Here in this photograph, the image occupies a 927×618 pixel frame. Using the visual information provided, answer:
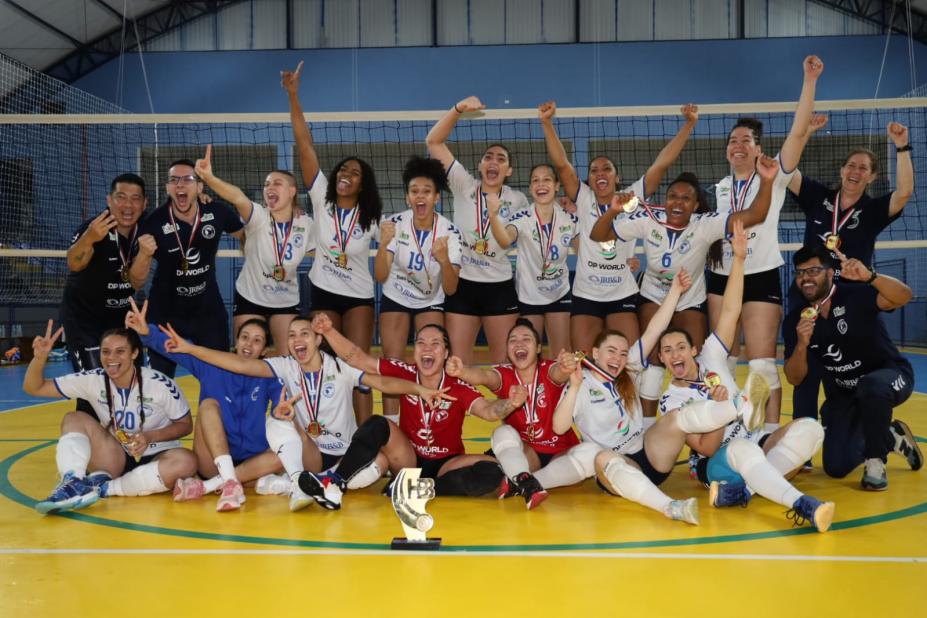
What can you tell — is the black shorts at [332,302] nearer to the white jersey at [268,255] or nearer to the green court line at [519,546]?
the white jersey at [268,255]

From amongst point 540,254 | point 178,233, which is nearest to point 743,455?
point 540,254

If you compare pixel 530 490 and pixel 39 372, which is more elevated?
pixel 39 372

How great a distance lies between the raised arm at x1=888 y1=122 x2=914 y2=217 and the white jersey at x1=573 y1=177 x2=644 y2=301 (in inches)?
71.0

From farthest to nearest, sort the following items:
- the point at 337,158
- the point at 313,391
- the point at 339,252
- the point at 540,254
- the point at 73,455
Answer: the point at 337,158 < the point at 540,254 < the point at 339,252 < the point at 313,391 < the point at 73,455

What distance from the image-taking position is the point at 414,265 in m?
6.16

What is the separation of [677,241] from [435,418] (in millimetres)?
2111

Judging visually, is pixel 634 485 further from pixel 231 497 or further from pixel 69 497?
pixel 69 497

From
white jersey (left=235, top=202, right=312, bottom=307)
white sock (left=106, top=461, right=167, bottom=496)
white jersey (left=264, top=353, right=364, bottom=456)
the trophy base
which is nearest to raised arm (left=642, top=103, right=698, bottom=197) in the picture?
white jersey (left=235, top=202, right=312, bottom=307)

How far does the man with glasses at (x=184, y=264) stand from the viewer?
5.87 m

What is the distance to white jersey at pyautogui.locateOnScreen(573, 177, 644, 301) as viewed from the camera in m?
6.19

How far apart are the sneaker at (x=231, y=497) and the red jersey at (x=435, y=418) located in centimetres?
111

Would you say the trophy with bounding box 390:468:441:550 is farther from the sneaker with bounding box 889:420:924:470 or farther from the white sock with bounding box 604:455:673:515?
the sneaker with bounding box 889:420:924:470

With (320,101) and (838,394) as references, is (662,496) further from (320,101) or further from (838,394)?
(320,101)

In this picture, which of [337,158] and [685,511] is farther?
[337,158]
